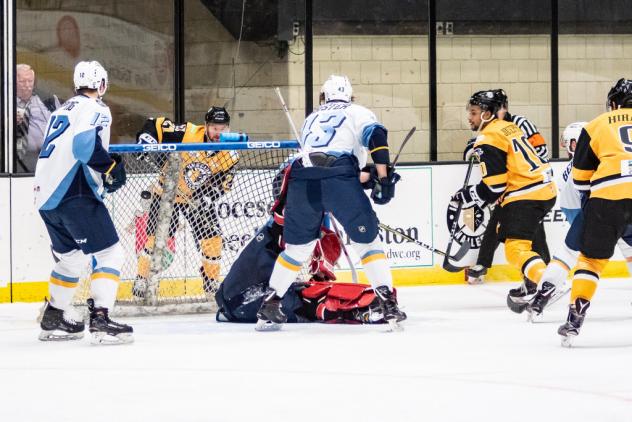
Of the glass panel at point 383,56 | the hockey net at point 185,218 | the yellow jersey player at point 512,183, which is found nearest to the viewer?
the yellow jersey player at point 512,183

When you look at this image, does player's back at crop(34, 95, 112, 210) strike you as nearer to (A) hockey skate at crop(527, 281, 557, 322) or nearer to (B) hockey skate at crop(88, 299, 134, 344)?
(B) hockey skate at crop(88, 299, 134, 344)

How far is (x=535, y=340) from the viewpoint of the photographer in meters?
5.63

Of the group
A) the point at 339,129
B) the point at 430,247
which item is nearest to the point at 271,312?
the point at 339,129

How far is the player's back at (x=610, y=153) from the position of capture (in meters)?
5.32

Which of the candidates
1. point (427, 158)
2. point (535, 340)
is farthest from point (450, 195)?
point (535, 340)

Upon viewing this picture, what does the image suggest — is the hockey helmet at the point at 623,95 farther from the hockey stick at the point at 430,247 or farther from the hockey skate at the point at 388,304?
the hockey stick at the point at 430,247

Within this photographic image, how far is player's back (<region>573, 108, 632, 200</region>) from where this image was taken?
5.32 m

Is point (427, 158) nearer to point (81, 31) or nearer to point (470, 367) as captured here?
point (81, 31)

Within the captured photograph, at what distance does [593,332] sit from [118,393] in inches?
99.2

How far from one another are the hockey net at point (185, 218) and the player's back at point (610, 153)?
2089 millimetres

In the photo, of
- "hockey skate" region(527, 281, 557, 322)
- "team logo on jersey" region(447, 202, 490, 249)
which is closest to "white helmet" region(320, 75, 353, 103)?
"hockey skate" region(527, 281, 557, 322)

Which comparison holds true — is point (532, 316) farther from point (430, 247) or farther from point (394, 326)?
point (430, 247)

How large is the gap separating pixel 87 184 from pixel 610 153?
86.6 inches

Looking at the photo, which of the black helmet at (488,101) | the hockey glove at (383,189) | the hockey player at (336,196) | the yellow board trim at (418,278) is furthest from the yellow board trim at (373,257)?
the yellow board trim at (418,278)
